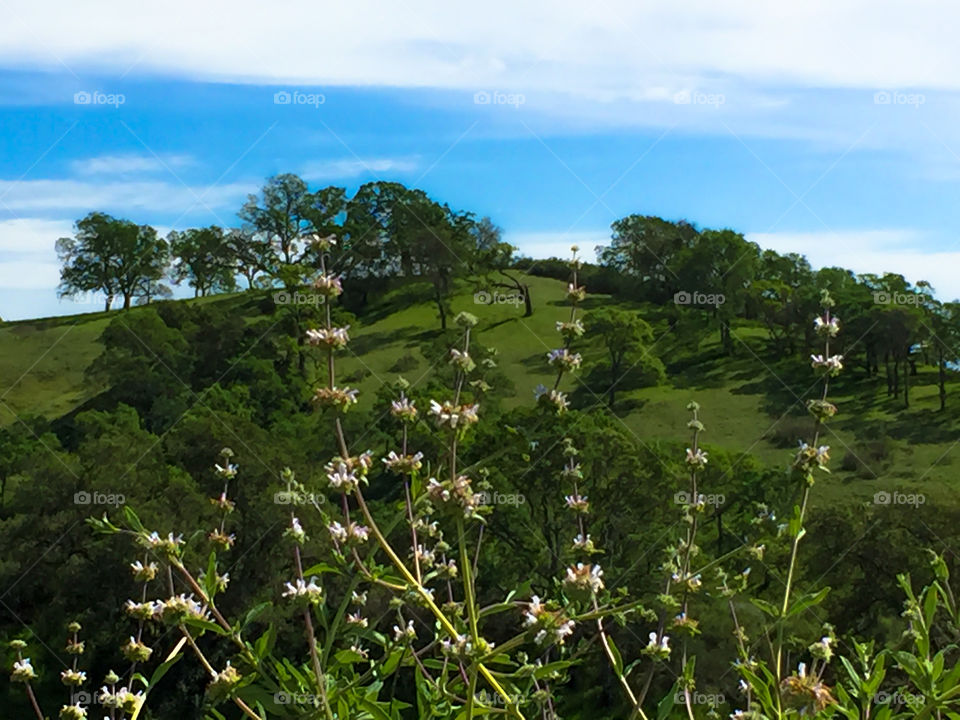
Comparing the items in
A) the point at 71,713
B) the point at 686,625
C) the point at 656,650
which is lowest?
the point at 71,713

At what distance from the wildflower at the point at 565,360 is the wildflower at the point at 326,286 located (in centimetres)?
56

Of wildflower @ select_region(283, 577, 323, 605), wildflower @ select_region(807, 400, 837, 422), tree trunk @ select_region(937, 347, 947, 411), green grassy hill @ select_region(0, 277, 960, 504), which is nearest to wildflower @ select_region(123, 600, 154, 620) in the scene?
wildflower @ select_region(283, 577, 323, 605)

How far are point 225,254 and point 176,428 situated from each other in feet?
69.0

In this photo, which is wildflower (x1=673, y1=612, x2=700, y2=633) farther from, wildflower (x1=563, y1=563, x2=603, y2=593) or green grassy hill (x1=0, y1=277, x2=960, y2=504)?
green grassy hill (x1=0, y1=277, x2=960, y2=504)

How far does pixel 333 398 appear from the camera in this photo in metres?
2.67

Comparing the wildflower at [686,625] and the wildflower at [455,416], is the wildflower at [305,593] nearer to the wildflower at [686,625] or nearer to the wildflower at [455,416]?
the wildflower at [455,416]

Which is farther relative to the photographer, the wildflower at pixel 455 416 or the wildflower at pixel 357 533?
the wildflower at pixel 357 533

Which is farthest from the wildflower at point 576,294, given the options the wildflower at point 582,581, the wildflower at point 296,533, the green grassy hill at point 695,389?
the green grassy hill at point 695,389

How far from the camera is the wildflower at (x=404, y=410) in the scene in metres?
2.81

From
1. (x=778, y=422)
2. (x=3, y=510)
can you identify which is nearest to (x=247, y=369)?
(x=3, y=510)

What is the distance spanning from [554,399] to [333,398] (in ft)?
1.84

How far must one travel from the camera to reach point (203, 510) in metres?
24.4

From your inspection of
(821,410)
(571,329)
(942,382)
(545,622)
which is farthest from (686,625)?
(942,382)

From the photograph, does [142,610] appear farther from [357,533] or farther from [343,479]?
[343,479]
